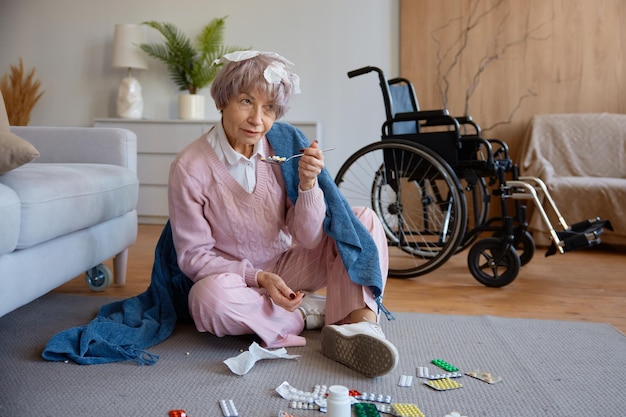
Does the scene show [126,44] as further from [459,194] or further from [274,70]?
[274,70]

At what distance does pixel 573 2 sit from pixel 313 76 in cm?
167

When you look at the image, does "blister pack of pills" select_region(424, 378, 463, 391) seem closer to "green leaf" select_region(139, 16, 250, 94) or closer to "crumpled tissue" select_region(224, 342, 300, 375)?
"crumpled tissue" select_region(224, 342, 300, 375)

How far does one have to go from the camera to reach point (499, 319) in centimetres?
183

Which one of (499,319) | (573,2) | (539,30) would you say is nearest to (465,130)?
(539,30)

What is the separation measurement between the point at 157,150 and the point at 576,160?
257cm

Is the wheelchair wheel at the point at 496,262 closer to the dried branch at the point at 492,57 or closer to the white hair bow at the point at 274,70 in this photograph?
the white hair bow at the point at 274,70

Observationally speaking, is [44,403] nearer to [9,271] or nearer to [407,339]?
[9,271]

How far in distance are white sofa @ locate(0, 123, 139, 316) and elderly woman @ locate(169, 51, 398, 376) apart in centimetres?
34

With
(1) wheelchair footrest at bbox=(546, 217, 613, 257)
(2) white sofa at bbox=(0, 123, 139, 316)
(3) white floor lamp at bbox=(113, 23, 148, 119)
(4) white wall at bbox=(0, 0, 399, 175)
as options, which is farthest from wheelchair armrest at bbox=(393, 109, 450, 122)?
(3) white floor lamp at bbox=(113, 23, 148, 119)

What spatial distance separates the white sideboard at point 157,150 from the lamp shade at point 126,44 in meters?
0.39

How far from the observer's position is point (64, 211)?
163 cm

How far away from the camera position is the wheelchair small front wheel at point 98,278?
2.11 m

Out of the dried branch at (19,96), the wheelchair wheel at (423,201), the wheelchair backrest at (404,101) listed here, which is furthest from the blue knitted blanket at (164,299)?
the dried branch at (19,96)

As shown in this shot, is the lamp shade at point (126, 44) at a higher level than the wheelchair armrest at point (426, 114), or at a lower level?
higher
